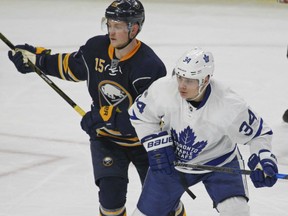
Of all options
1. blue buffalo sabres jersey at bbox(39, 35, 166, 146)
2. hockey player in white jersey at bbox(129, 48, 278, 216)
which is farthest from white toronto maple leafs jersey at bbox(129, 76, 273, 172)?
blue buffalo sabres jersey at bbox(39, 35, 166, 146)

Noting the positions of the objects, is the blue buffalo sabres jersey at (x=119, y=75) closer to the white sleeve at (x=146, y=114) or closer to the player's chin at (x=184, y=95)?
the white sleeve at (x=146, y=114)

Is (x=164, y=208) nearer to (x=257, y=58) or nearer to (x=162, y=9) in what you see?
(x=257, y=58)

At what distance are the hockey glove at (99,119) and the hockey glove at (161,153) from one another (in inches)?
10.9

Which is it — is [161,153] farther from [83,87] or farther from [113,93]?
[83,87]

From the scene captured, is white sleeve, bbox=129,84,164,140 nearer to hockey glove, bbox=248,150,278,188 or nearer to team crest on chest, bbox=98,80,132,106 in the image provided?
team crest on chest, bbox=98,80,132,106

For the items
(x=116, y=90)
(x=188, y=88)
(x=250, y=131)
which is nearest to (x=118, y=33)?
(x=116, y=90)

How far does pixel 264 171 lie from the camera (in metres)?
2.87

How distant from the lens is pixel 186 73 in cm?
292

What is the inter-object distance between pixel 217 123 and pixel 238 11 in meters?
6.03

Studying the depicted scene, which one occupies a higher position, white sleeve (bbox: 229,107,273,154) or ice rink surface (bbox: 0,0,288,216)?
white sleeve (bbox: 229,107,273,154)

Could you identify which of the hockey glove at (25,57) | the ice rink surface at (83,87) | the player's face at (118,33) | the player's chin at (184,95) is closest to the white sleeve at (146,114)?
the player's chin at (184,95)

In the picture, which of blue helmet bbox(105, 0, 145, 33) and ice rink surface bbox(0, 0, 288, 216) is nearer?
blue helmet bbox(105, 0, 145, 33)

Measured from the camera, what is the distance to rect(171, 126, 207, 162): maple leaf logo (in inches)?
119

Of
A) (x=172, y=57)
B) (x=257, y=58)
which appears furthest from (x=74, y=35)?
(x=257, y=58)
